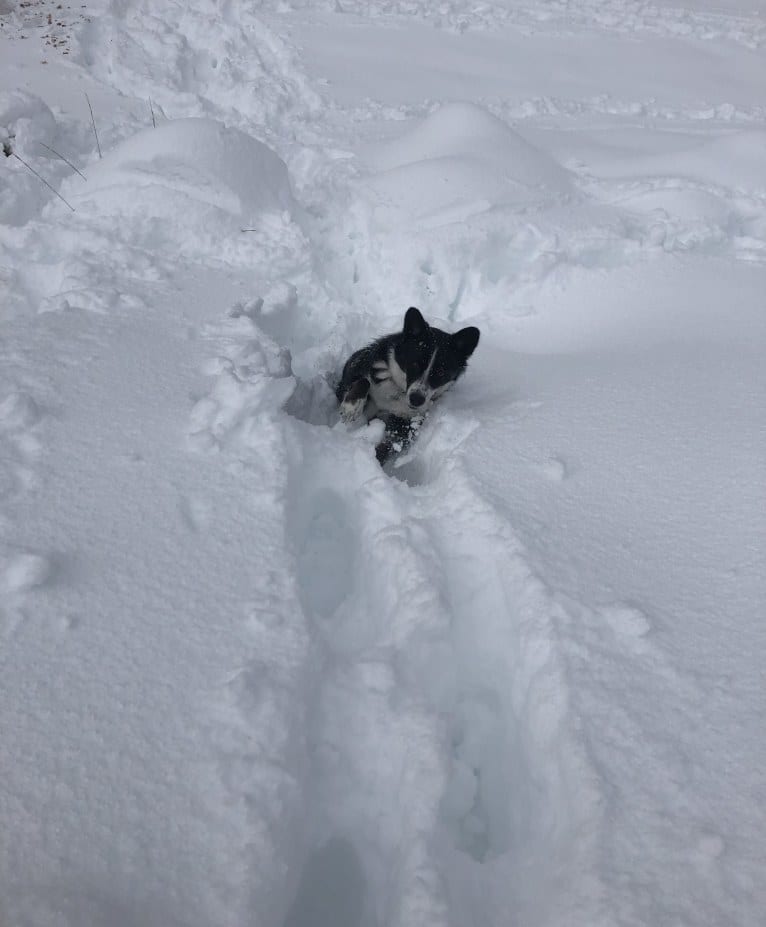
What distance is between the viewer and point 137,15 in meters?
8.86

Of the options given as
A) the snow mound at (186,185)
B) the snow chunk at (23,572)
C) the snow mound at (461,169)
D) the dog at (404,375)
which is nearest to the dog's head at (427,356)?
the dog at (404,375)

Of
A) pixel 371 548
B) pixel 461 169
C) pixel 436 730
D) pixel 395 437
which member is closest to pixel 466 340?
pixel 395 437

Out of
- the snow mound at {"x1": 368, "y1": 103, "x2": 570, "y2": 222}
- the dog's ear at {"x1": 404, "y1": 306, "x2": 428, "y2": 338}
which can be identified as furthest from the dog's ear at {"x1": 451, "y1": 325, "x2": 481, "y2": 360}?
the snow mound at {"x1": 368, "y1": 103, "x2": 570, "y2": 222}

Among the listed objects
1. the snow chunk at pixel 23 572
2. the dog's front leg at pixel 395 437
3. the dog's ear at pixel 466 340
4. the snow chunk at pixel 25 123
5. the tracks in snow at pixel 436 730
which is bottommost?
the dog's front leg at pixel 395 437

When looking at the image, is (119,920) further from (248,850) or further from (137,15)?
(137,15)

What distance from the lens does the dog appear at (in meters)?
4.00

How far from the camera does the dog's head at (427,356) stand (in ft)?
13.1

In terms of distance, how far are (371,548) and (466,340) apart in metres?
1.74

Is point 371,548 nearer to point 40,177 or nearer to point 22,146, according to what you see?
point 40,177

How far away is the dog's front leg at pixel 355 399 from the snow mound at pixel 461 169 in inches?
73.4

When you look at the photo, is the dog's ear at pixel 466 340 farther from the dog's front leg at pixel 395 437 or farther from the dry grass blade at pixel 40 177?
the dry grass blade at pixel 40 177

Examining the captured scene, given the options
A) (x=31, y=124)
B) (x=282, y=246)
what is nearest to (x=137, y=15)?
(x=31, y=124)

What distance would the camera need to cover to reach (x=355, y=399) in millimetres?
4336

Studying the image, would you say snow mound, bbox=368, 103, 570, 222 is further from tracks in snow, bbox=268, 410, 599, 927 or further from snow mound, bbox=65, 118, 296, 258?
tracks in snow, bbox=268, 410, 599, 927
